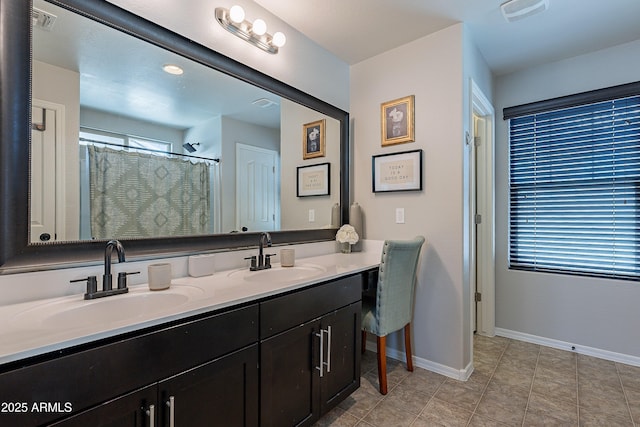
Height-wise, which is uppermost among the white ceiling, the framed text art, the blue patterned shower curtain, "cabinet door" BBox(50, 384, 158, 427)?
the white ceiling

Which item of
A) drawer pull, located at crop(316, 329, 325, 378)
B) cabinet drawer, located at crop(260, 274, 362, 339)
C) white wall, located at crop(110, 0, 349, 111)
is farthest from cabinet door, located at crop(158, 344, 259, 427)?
white wall, located at crop(110, 0, 349, 111)

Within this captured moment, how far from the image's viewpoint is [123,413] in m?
0.87

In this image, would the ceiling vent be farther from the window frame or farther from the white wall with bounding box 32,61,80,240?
the white wall with bounding box 32,61,80,240

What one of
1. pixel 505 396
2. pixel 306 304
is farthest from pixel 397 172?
pixel 505 396

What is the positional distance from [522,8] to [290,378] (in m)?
2.53

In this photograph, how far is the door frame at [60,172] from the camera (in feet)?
3.93

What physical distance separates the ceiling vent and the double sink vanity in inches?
74.9

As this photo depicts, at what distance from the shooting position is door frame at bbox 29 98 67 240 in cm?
120

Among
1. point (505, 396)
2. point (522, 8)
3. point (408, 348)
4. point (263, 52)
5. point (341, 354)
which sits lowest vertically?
point (505, 396)

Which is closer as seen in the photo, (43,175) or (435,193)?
(43,175)

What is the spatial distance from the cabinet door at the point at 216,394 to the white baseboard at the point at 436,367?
1502 mm

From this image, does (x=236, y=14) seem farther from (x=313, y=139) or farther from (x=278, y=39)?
(x=313, y=139)

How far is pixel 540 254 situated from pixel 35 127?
3551mm

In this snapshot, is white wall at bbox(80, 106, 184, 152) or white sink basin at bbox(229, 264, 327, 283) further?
white sink basin at bbox(229, 264, 327, 283)
